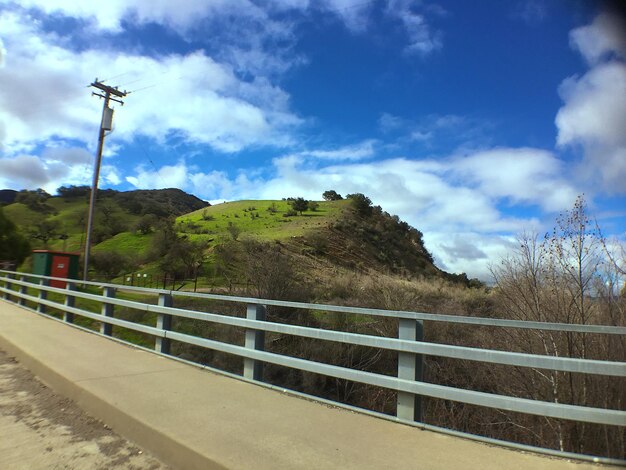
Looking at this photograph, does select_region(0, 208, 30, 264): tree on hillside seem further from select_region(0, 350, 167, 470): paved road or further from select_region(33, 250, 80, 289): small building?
select_region(0, 350, 167, 470): paved road

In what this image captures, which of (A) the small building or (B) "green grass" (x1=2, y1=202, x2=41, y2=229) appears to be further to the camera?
(B) "green grass" (x1=2, y1=202, x2=41, y2=229)

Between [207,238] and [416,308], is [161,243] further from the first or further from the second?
[416,308]

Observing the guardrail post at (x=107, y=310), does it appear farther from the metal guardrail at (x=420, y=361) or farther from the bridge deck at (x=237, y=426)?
the metal guardrail at (x=420, y=361)

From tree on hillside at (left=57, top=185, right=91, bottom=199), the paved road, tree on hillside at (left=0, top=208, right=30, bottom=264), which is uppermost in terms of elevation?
tree on hillside at (left=57, top=185, right=91, bottom=199)

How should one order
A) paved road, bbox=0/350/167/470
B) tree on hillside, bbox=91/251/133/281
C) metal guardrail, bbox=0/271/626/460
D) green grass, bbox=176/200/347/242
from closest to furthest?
1. metal guardrail, bbox=0/271/626/460
2. paved road, bbox=0/350/167/470
3. tree on hillside, bbox=91/251/133/281
4. green grass, bbox=176/200/347/242

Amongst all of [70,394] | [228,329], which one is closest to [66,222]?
[228,329]

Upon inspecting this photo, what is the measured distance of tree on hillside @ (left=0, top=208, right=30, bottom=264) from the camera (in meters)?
48.6

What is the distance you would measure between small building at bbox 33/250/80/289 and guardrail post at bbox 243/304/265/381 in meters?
17.6

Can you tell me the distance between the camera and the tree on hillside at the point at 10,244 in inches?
1912

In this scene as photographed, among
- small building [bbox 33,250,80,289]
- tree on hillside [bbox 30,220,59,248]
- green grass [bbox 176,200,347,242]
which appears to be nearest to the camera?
small building [bbox 33,250,80,289]

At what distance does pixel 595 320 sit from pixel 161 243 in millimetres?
56340

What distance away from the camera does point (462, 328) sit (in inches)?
632

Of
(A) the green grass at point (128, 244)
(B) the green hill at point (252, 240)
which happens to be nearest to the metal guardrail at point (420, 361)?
(B) the green hill at point (252, 240)

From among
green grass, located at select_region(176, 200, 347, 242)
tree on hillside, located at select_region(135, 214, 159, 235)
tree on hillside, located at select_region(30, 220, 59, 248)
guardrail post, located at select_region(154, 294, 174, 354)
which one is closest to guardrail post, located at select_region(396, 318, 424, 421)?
guardrail post, located at select_region(154, 294, 174, 354)
